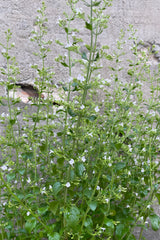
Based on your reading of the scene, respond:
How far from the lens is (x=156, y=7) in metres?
2.24

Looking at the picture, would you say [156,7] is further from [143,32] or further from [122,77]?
[122,77]

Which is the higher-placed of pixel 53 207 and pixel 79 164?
pixel 79 164

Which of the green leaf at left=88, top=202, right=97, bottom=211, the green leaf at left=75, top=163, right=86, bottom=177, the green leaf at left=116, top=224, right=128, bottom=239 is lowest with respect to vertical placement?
the green leaf at left=116, top=224, right=128, bottom=239

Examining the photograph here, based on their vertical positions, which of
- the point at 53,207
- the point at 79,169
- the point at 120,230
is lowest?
the point at 120,230

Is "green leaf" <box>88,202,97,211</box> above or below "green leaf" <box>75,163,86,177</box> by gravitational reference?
below

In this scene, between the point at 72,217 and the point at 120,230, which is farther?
the point at 120,230

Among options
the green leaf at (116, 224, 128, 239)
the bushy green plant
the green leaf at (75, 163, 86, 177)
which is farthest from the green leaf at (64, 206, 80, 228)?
the green leaf at (116, 224, 128, 239)

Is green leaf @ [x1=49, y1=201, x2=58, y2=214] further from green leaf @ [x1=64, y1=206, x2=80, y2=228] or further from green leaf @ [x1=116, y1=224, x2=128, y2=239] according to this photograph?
green leaf @ [x1=116, y1=224, x2=128, y2=239]

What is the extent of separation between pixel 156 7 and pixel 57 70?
4.05 ft

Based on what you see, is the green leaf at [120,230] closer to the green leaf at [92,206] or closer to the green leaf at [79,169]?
the green leaf at [92,206]

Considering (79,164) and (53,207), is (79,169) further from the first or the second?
(53,207)

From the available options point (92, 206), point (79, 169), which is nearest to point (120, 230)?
point (92, 206)

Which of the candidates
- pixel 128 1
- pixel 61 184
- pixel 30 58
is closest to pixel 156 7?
pixel 128 1

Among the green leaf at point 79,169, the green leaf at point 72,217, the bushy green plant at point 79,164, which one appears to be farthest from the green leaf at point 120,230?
the green leaf at point 79,169
